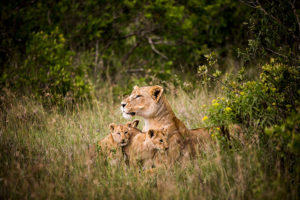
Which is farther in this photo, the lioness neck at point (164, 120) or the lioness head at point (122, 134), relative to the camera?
the lioness head at point (122, 134)

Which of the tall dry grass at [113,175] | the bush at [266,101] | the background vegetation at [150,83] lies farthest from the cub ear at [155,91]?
the tall dry grass at [113,175]

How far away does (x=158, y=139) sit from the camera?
4.53 m

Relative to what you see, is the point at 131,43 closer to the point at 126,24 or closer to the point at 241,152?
the point at 126,24

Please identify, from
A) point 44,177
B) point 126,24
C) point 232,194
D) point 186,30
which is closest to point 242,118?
point 232,194

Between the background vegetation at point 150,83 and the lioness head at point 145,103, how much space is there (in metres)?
0.89

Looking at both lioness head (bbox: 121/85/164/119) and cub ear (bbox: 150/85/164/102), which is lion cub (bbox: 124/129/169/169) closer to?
lioness head (bbox: 121/85/164/119)

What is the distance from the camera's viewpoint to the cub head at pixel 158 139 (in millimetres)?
4488

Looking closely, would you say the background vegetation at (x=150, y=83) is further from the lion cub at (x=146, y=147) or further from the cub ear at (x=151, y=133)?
the cub ear at (x=151, y=133)

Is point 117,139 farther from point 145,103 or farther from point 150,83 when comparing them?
point 150,83

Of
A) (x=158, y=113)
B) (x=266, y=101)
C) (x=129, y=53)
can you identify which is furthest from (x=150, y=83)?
(x=129, y=53)

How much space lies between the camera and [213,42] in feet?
40.4

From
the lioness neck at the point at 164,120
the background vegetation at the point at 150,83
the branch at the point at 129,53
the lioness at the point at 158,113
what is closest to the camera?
the background vegetation at the point at 150,83

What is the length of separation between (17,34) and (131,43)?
5134 millimetres

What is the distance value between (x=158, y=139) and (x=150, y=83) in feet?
11.7
